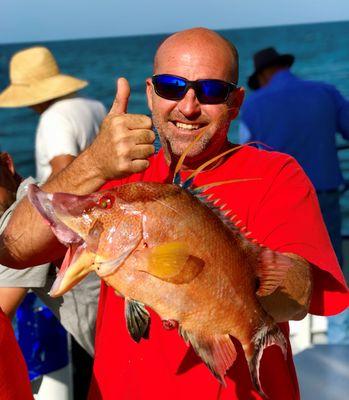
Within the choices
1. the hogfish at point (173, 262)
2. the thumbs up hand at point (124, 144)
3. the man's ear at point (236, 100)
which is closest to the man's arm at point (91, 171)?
the thumbs up hand at point (124, 144)

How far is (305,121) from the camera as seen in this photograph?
5.74m

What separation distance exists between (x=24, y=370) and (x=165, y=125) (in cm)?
81

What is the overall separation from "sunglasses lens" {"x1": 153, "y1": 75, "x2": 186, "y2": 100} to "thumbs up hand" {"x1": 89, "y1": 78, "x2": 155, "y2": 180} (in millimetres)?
317

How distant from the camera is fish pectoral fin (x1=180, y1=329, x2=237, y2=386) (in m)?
1.87

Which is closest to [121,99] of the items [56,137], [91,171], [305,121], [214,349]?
[91,171]

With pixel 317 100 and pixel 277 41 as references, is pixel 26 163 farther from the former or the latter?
pixel 277 41

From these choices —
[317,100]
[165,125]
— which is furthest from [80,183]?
[317,100]

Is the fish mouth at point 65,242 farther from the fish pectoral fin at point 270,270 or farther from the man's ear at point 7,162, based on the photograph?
the man's ear at point 7,162

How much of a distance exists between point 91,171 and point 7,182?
4.55 feet

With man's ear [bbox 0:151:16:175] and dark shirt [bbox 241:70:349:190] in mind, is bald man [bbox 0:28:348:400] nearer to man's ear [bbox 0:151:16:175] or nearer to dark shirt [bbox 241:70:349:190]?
man's ear [bbox 0:151:16:175]

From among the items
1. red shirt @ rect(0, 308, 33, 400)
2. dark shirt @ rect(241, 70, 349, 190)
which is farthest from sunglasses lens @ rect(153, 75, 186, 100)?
dark shirt @ rect(241, 70, 349, 190)

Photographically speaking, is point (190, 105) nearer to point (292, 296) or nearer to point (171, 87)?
point (171, 87)

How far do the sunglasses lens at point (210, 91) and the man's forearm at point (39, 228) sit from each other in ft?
1.33

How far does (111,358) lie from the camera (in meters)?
2.38
